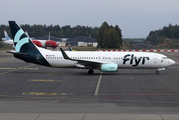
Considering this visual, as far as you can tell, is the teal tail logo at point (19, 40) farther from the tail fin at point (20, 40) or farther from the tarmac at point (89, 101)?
the tarmac at point (89, 101)

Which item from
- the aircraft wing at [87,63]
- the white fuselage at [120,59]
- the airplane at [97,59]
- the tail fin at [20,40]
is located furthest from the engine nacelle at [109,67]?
the tail fin at [20,40]

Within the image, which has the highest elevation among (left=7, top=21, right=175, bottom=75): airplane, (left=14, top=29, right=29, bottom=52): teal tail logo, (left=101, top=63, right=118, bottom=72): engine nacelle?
(left=14, top=29, right=29, bottom=52): teal tail logo

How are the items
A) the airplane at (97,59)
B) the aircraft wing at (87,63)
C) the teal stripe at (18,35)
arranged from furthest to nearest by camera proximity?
1. the teal stripe at (18,35)
2. the airplane at (97,59)
3. the aircraft wing at (87,63)

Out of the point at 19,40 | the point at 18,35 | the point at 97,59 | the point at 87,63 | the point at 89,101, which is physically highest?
the point at 18,35

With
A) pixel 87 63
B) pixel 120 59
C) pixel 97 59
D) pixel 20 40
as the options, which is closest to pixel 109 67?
pixel 120 59

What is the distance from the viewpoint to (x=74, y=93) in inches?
848

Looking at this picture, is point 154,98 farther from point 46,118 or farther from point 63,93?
point 46,118

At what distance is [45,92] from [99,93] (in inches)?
196

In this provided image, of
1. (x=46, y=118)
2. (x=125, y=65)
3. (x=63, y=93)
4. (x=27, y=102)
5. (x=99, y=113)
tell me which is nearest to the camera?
(x=46, y=118)

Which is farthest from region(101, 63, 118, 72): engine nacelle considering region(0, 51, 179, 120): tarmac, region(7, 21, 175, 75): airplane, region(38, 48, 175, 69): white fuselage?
region(0, 51, 179, 120): tarmac

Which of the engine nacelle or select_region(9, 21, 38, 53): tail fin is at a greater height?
select_region(9, 21, 38, 53): tail fin

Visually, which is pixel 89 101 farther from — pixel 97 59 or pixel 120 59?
pixel 120 59

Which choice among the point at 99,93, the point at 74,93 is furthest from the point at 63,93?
the point at 99,93

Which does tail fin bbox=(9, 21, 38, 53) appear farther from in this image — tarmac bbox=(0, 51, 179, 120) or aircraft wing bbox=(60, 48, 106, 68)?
tarmac bbox=(0, 51, 179, 120)
